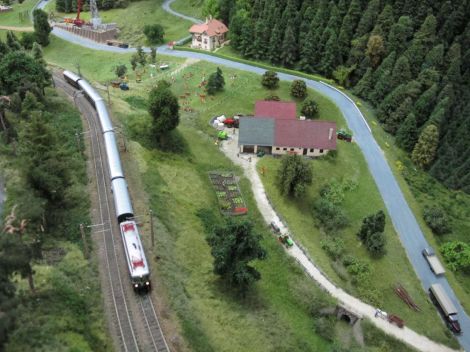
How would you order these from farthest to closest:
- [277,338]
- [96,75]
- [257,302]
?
[96,75] < [257,302] < [277,338]

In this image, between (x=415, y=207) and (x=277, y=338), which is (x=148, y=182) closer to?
(x=277, y=338)

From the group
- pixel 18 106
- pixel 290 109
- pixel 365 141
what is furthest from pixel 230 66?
pixel 18 106

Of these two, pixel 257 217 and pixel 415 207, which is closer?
pixel 257 217

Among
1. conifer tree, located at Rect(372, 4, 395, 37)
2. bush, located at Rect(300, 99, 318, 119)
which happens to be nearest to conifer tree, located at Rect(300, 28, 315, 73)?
conifer tree, located at Rect(372, 4, 395, 37)

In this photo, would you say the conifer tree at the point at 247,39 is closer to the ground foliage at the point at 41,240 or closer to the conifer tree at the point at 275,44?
the conifer tree at the point at 275,44

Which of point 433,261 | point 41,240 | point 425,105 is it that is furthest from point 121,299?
point 425,105

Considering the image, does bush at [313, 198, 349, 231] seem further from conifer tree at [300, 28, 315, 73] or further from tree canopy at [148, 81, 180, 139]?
conifer tree at [300, 28, 315, 73]
